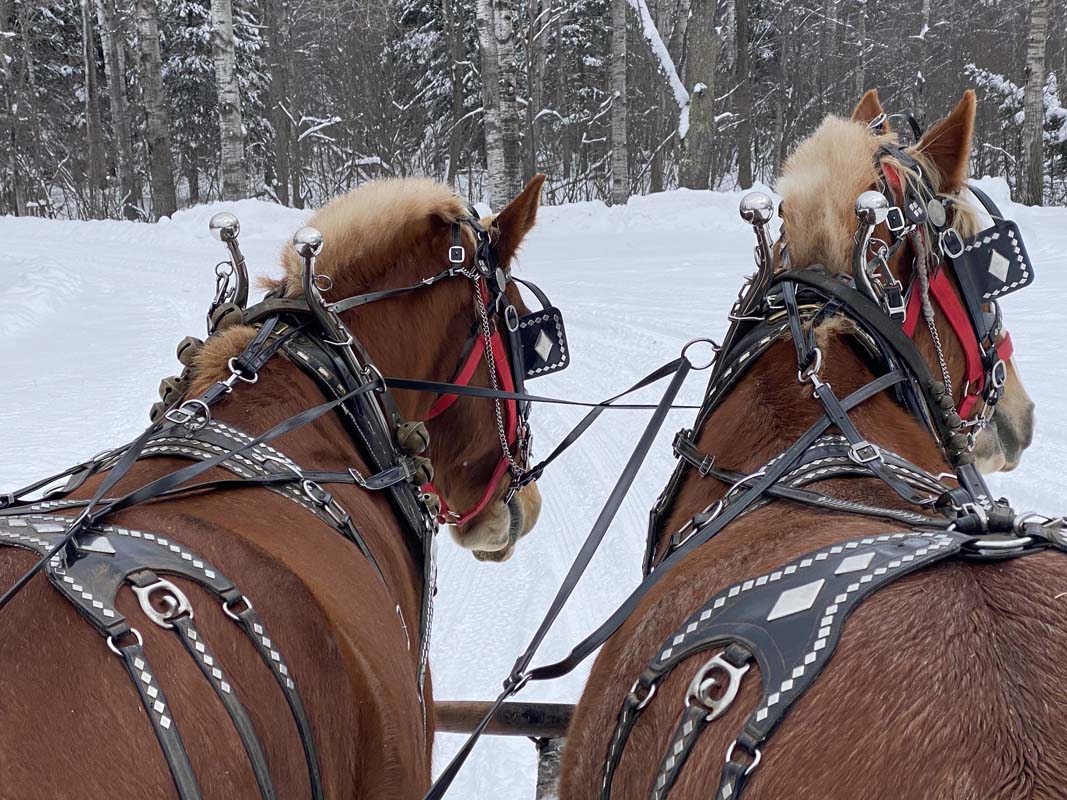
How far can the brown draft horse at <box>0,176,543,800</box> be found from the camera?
1.14m

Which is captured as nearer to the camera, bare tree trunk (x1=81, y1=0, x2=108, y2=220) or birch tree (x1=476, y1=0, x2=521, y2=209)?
birch tree (x1=476, y1=0, x2=521, y2=209)

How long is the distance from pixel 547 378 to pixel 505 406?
3896mm

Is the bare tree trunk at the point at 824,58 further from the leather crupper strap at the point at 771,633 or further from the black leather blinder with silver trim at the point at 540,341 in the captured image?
the leather crupper strap at the point at 771,633

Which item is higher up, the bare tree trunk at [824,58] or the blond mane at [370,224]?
the bare tree trunk at [824,58]

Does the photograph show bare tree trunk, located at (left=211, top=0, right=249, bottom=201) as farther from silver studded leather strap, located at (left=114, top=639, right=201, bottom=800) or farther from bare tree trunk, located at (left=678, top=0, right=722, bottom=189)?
silver studded leather strap, located at (left=114, top=639, right=201, bottom=800)

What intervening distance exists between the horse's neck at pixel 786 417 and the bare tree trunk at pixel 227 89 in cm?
1303

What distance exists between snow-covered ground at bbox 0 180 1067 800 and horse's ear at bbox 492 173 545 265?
157 centimetres

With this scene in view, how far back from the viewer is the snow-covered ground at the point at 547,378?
11.5 feet

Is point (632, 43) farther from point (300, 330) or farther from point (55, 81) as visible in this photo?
point (300, 330)

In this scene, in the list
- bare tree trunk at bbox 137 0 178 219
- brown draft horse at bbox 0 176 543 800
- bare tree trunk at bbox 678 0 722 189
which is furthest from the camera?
bare tree trunk at bbox 137 0 178 219

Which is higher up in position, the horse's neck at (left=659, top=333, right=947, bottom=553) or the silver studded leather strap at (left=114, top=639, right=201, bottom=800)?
the horse's neck at (left=659, top=333, right=947, bottom=553)

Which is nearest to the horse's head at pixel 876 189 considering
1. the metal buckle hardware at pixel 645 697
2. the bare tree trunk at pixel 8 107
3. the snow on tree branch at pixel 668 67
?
the metal buckle hardware at pixel 645 697

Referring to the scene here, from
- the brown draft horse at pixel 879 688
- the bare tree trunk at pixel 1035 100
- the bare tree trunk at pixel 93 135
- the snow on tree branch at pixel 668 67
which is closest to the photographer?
the brown draft horse at pixel 879 688

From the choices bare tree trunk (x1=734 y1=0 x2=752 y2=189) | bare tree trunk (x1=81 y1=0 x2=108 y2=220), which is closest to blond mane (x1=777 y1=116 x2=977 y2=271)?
bare tree trunk (x1=734 y1=0 x2=752 y2=189)
